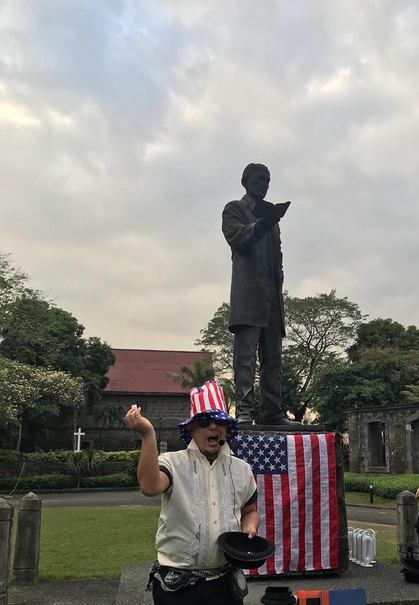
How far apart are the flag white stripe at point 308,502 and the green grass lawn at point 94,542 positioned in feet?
8.84

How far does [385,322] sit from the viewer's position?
3791 centimetres

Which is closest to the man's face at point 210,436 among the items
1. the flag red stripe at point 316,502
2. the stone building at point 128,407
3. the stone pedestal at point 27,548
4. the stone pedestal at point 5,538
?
the flag red stripe at point 316,502

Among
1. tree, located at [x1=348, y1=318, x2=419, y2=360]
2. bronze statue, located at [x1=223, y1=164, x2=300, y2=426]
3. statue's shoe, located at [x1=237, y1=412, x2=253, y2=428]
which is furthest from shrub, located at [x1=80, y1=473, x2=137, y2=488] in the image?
statue's shoe, located at [x1=237, y1=412, x2=253, y2=428]

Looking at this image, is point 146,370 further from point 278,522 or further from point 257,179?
point 278,522

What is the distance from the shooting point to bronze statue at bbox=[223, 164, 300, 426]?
600 cm

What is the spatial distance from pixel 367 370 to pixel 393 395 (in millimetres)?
1953

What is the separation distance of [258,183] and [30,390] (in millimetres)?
19420

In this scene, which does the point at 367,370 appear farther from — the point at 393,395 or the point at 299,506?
the point at 299,506

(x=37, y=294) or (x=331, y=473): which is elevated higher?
(x=37, y=294)

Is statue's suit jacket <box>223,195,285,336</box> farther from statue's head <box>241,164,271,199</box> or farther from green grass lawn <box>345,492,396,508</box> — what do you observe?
green grass lawn <box>345,492,396,508</box>

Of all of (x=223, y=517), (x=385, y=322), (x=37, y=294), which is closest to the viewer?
(x=223, y=517)

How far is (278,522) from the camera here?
5504 millimetres

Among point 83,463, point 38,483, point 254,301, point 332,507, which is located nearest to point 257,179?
point 254,301

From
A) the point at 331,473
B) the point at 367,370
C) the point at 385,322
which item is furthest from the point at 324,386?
the point at 331,473
